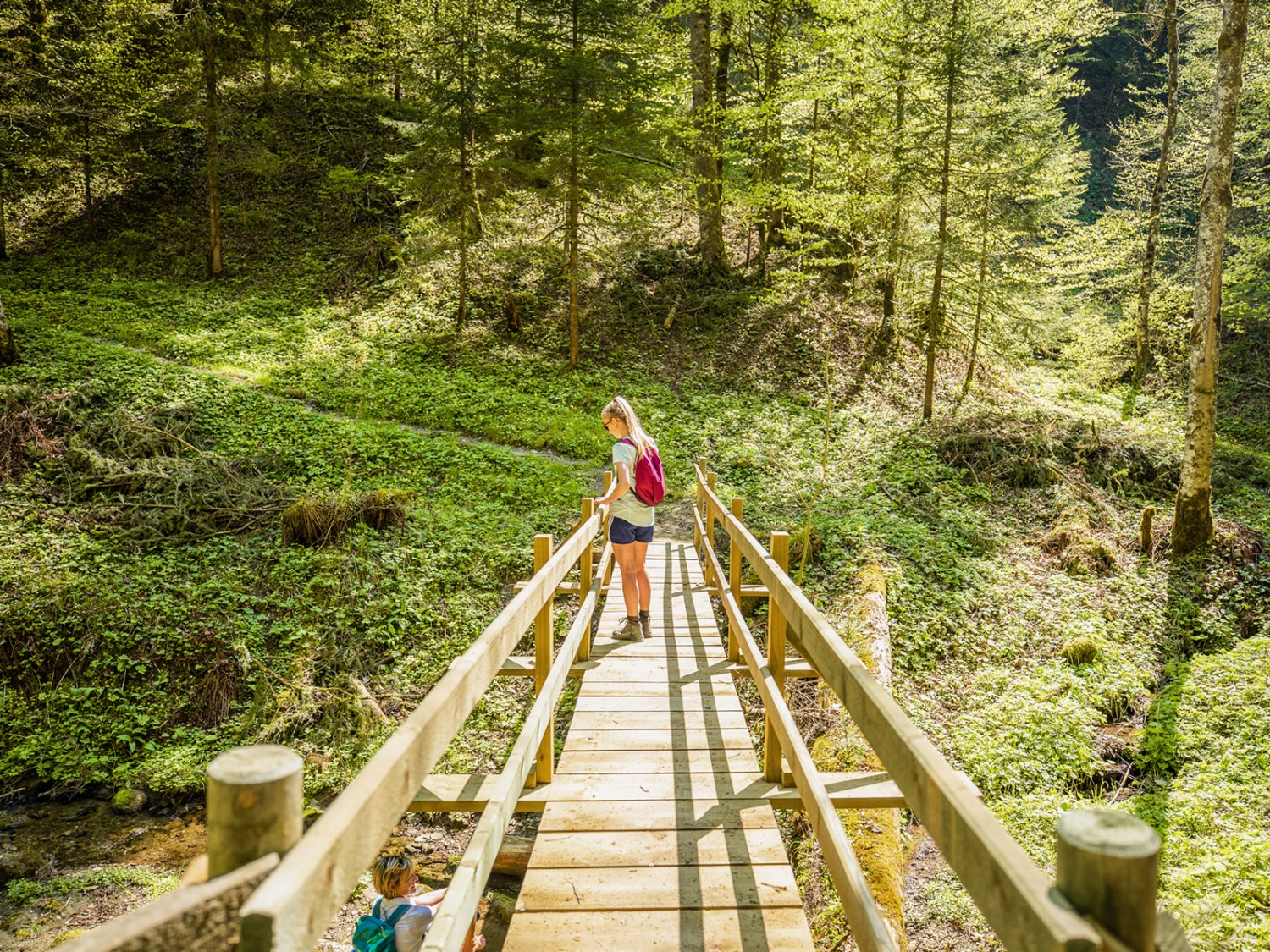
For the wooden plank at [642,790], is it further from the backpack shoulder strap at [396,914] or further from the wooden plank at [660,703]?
the backpack shoulder strap at [396,914]

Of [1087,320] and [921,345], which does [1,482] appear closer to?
[921,345]

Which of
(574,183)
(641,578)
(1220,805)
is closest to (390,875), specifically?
(641,578)

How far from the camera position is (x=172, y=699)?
7.39 metres

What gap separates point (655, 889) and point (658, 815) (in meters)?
0.59

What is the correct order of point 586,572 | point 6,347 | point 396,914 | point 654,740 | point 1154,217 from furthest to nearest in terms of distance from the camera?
→ point 1154,217
point 6,347
point 586,572
point 654,740
point 396,914

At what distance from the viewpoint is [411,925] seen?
3.96m

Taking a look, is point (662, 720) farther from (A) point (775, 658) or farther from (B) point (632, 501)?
(B) point (632, 501)

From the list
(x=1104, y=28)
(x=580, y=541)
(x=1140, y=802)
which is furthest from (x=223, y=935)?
(x=1104, y=28)

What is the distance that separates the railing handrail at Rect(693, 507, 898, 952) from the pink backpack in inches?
89.4

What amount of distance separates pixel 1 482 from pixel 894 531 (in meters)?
13.2

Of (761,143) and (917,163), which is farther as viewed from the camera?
(761,143)

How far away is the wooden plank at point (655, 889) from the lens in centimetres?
295

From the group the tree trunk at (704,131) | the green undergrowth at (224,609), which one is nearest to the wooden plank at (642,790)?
the green undergrowth at (224,609)

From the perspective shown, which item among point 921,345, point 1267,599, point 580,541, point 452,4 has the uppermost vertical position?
point 452,4
